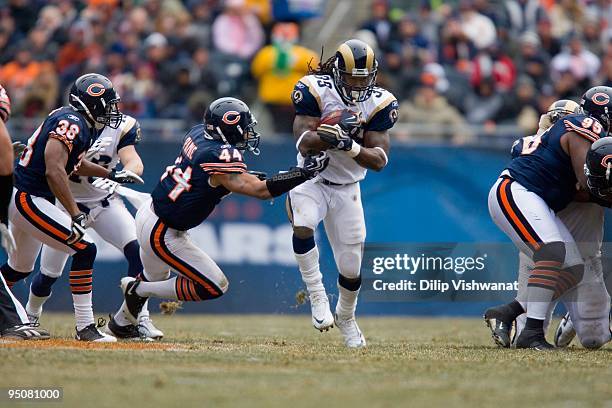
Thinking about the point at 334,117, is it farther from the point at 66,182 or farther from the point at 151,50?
the point at 151,50

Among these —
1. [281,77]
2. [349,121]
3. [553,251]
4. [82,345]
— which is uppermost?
[349,121]

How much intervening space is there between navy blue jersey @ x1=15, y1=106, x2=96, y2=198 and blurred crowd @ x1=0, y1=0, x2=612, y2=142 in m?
5.65

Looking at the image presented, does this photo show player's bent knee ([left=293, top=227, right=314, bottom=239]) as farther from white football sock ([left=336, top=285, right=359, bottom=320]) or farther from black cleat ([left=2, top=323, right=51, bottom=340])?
black cleat ([left=2, top=323, right=51, bottom=340])

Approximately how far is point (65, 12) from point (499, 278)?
31.1 feet

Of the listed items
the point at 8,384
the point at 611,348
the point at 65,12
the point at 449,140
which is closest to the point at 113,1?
the point at 65,12

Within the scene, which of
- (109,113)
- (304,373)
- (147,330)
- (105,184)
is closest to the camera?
(304,373)

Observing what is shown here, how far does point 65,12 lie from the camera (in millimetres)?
16844

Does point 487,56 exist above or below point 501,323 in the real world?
above

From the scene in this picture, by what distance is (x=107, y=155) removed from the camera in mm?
9578

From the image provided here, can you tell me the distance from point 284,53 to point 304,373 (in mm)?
8690

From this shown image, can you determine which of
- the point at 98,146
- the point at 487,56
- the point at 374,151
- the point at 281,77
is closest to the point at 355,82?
the point at 374,151

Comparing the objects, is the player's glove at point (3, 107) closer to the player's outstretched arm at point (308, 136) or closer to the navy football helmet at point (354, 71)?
the player's outstretched arm at point (308, 136)

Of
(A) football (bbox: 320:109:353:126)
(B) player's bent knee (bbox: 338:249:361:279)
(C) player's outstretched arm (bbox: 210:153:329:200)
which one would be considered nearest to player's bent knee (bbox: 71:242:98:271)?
(C) player's outstretched arm (bbox: 210:153:329:200)

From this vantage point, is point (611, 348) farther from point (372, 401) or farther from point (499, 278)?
point (372, 401)
